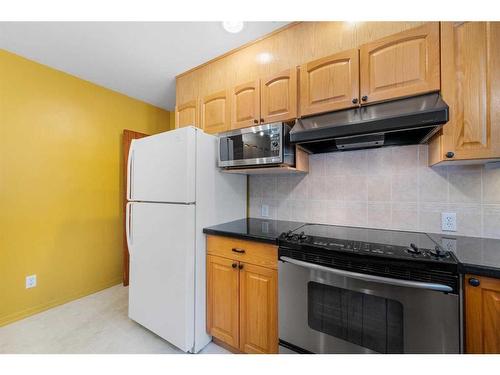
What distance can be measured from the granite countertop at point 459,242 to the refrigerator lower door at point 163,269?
0.72 ft

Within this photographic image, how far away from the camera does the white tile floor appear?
165cm

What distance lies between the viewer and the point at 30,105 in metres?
2.10

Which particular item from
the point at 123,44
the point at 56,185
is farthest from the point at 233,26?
the point at 56,185

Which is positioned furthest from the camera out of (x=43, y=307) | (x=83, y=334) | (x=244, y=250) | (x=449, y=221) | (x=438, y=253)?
(x=43, y=307)

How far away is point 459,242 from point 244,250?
4.17ft

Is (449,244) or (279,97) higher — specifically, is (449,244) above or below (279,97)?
below

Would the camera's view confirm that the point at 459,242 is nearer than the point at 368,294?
No

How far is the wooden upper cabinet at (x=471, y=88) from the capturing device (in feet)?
3.56

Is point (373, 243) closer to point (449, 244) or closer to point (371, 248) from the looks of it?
point (371, 248)

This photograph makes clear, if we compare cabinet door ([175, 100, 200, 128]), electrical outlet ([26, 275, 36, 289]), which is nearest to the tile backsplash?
cabinet door ([175, 100, 200, 128])

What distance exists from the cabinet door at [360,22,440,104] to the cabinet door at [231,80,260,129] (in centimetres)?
78

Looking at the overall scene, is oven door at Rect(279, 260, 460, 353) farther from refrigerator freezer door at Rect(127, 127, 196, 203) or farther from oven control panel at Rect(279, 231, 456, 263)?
refrigerator freezer door at Rect(127, 127, 196, 203)

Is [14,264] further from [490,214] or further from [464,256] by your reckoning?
[490,214]

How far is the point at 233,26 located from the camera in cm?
167
